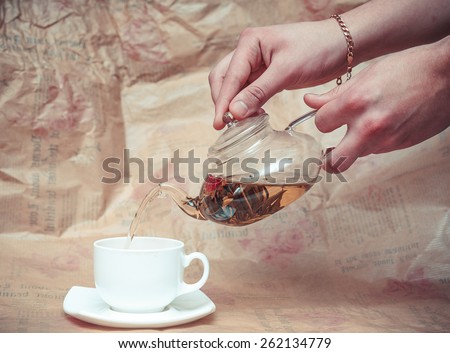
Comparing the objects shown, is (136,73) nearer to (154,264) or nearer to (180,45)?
(180,45)

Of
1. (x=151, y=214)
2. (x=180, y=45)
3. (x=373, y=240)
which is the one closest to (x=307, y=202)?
(x=373, y=240)

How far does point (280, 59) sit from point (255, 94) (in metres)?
0.11

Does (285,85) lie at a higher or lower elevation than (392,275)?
higher

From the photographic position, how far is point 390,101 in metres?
0.82

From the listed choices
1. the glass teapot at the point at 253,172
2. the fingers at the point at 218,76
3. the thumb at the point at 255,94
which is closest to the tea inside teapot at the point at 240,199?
the glass teapot at the point at 253,172

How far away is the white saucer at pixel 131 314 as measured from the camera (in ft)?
2.56

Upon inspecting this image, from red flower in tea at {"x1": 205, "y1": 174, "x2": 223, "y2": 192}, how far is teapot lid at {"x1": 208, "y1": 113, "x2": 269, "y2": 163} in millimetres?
25

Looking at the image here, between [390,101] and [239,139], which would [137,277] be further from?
[390,101]

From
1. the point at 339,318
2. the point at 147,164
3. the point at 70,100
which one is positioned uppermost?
the point at 70,100

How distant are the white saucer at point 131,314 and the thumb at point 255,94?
10.4 inches

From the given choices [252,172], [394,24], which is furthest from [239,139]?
[394,24]

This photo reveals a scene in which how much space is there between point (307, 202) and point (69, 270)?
0.47 meters

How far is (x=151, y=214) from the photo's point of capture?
1.29 m

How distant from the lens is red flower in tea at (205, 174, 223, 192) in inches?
32.5
